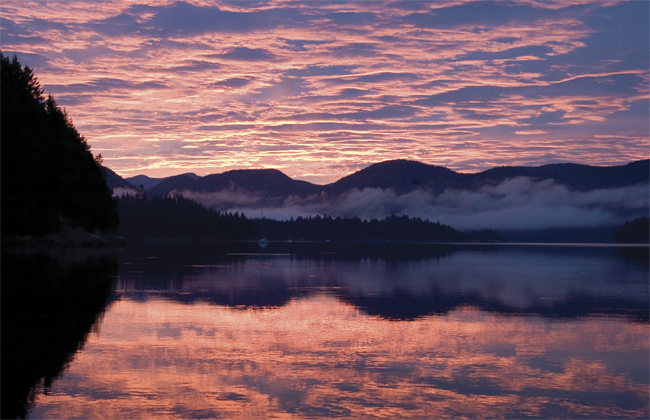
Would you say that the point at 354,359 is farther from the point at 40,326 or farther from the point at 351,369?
the point at 40,326

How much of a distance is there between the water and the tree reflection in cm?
37

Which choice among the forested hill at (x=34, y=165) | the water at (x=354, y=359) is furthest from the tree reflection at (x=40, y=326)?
the forested hill at (x=34, y=165)

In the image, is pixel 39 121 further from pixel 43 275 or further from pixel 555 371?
pixel 555 371

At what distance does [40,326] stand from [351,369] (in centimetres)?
967

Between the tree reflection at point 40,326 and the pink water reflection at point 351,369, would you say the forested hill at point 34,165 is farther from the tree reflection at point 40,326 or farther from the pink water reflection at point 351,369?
the pink water reflection at point 351,369

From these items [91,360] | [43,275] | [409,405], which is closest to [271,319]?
[91,360]

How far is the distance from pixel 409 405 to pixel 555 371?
185 inches

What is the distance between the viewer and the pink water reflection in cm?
1221

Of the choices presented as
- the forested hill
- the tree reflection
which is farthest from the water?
the forested hill

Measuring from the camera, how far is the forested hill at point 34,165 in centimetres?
6712

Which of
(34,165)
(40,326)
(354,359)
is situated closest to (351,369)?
(354,359)

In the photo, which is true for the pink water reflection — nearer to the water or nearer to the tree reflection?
the water

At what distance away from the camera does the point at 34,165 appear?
228 ft

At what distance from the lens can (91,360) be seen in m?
15.8
